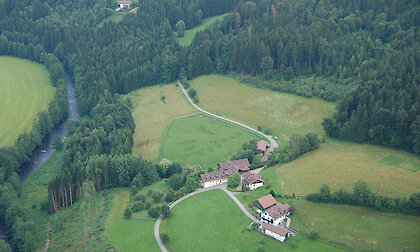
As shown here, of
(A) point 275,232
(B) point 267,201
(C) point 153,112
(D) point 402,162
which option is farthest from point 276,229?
(C) point 153,112

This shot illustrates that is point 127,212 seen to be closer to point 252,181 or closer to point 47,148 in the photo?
point 252,181

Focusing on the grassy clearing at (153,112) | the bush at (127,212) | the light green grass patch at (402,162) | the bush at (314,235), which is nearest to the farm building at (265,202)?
the bush at (314,235)

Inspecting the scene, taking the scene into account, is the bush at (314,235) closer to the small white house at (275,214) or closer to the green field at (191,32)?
the small white house at (275,214)

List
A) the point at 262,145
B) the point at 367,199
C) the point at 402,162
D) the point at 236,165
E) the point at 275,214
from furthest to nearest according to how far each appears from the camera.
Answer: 1. the point at 262,145
2. the point at 236,165
3. the point at 402,162
4. the point at 367,199
5. the point at 275,214

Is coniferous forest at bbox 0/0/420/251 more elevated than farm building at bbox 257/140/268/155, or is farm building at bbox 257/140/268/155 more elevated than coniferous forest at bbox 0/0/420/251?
coniferous forest at bbox 0/0/420/251

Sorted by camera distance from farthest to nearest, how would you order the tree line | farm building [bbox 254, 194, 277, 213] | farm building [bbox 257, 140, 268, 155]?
farm building [bbox 257, 140, 268, 155] → farm building [bbox 254, 194, 277, 213] → the tree line

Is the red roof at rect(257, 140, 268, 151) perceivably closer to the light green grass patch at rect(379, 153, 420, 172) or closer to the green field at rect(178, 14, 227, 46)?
the light green grass patch at rect(379, 153, 420, 172)

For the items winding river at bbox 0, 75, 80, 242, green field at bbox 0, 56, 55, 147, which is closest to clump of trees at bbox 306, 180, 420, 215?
winding river at bbox 0, 75, 80, 242

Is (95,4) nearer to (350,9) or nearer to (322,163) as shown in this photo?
(350,9)
